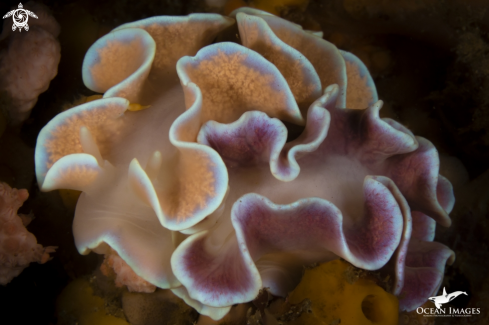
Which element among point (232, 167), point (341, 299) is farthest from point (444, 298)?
point (232, 167)

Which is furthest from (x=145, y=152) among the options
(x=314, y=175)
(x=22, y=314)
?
(x=22, y=314)

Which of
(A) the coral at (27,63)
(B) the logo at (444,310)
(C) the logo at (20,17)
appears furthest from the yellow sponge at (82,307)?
(B) the logo at (444,310)

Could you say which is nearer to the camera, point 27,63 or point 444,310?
point 27,63

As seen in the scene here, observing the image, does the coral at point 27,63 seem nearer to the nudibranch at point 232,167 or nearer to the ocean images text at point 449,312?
the nudibranch at point 232,167

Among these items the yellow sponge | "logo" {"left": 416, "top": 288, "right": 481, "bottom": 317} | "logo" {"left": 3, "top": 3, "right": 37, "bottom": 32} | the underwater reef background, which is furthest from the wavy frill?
"logo" {"left": 3, "top": 3, "right": 37, "bottom": 32}

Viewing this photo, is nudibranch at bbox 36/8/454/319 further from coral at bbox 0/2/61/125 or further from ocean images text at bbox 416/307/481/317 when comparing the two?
ocean images text at bbox 416/307/481/317

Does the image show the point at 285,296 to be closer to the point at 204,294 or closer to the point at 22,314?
the point at 204,294

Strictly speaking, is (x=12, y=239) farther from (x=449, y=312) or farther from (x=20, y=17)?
(x=449, y=312)
